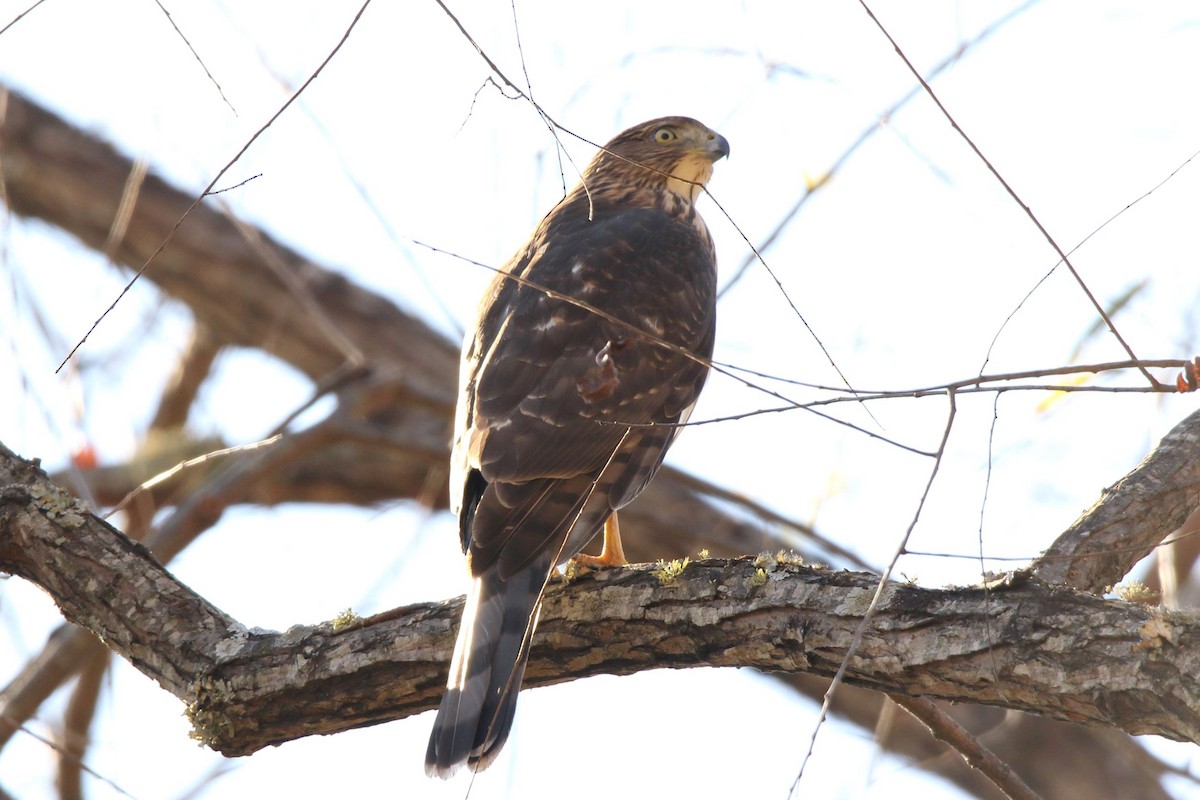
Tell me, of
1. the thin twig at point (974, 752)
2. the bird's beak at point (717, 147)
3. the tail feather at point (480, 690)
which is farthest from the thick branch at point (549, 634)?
the bird's beak at point (717, 147)

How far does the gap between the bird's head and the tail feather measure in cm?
267

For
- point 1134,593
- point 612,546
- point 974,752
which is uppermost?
point 612,546

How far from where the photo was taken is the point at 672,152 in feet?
19.2

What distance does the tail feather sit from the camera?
344 cm

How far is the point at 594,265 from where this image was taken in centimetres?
475

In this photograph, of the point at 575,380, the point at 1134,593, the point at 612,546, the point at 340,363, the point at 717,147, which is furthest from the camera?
the point at 340,363

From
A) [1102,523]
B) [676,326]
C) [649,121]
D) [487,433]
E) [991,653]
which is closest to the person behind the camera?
[991,653]

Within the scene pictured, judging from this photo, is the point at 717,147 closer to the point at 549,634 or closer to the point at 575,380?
the point at 575,380

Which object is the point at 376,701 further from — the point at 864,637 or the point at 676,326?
the point at 676,326

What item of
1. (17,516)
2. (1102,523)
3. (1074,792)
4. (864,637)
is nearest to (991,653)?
(864,637)

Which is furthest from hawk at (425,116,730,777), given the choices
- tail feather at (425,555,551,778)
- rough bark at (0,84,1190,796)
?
rough bark at (0,84,1190,796)

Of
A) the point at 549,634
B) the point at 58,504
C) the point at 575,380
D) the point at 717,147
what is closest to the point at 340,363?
the point at 717,147

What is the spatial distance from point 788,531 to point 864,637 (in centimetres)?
327

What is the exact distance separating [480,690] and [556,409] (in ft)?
3.36
